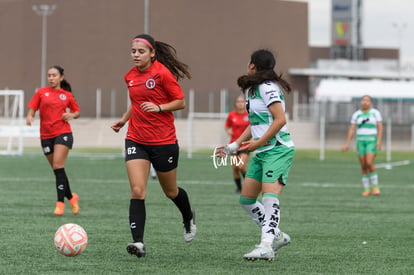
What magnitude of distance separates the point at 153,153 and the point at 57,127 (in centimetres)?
445

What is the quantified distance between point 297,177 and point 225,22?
154 ft

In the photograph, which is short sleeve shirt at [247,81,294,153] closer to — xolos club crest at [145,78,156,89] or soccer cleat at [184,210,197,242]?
xolos club crest at [145,78,156,89]

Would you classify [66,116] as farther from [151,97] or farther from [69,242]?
[69,242]

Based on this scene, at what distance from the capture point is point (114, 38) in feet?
218

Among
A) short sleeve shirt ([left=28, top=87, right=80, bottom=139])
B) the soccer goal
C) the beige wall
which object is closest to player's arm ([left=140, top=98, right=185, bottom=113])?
short sleeve shirt ([left=28, top=87, right=80, bottom=139])

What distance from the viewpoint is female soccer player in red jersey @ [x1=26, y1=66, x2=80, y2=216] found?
1262 centimetres

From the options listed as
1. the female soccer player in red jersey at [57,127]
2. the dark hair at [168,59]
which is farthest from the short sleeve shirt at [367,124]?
the dark hair at [168,59]

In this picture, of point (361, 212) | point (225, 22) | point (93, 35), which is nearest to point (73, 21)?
point (93, 35)

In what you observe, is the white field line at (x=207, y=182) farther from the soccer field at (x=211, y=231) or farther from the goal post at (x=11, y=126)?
the goal post at (x=11, y=126)

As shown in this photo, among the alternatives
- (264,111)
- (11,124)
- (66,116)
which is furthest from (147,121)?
(11,124)

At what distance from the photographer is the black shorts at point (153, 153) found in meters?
8.51

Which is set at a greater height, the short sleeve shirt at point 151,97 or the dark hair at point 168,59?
the dark hair at point 168,59

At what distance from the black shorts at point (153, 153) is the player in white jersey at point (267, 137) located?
54cm

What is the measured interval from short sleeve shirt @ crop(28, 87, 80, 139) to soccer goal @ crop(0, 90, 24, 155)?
23564 mm
